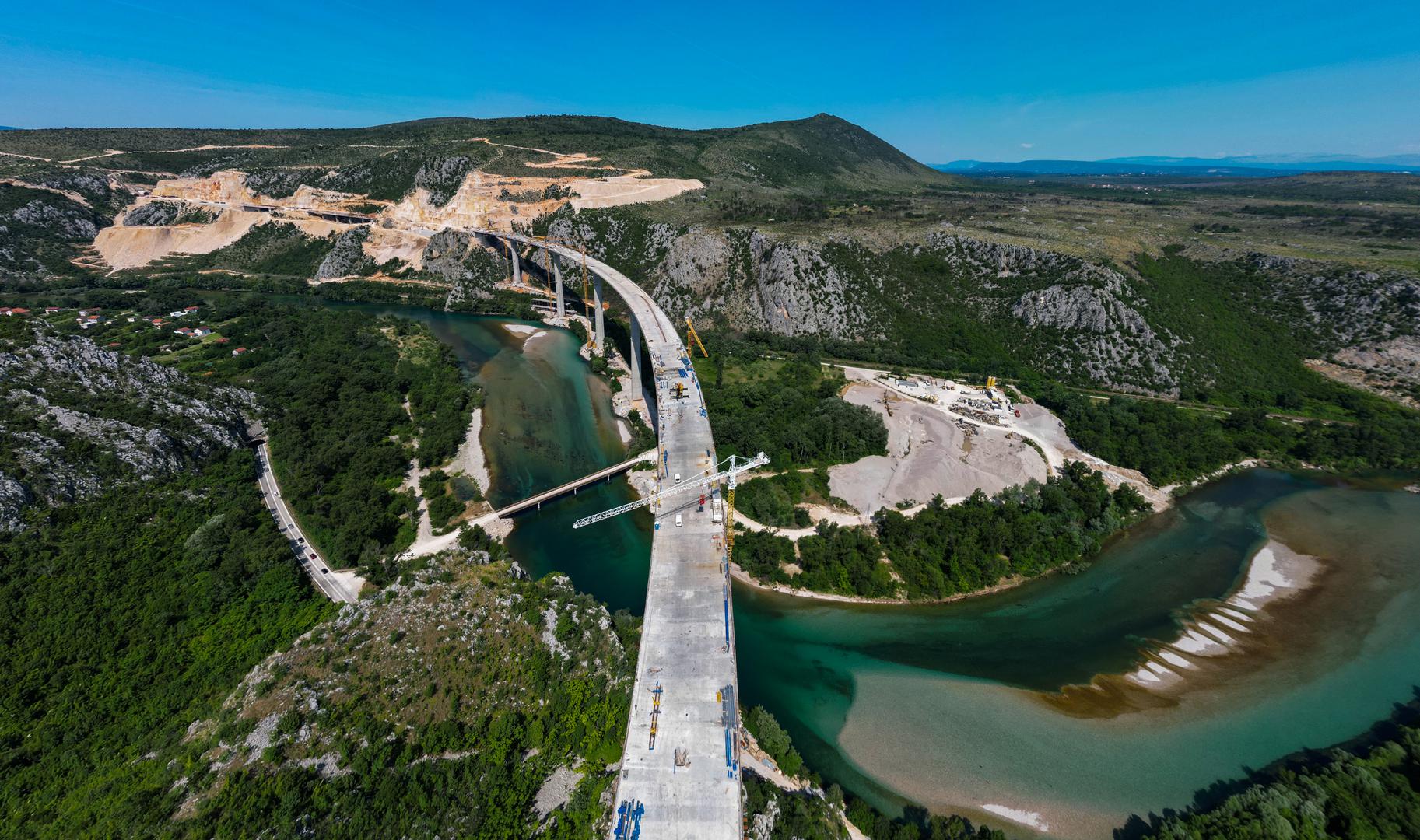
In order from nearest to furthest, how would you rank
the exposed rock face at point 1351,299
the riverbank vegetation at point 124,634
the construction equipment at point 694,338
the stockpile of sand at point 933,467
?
the riverbank vegetation at point 124,634, the stockpile of sand at point 933,467, the exposed rock face at point 1351,299, the construction equipment at point 694,338

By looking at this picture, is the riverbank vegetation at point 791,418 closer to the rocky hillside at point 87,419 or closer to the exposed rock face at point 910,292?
the exposed rock face at point 910,292

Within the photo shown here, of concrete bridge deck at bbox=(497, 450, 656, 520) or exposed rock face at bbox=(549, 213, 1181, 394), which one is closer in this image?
concrete bridge deck at bbox=(497, 450, 656, 520)

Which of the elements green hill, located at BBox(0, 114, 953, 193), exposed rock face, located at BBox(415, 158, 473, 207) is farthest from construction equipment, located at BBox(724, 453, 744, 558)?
exposed rock face, located at BBox(415, 158, 473, 207)

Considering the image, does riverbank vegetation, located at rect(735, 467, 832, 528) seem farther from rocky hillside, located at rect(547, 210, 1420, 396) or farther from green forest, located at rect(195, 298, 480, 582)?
rocky hillside, located at rect(547, 210, 1420, 396)

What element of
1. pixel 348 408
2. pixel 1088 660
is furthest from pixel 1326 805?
pixel 348 408

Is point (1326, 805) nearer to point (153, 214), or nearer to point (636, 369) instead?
point (636, 369)

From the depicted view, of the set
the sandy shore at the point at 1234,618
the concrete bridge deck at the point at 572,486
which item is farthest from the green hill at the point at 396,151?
the sandy shore at the point at 1234,618
